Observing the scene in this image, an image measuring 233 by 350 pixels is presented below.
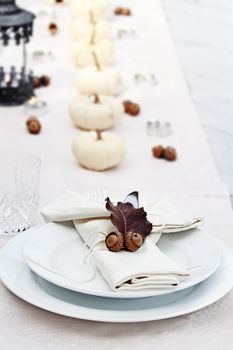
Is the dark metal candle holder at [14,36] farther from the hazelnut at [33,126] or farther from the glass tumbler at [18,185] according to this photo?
the glass tumbler at [18,185]

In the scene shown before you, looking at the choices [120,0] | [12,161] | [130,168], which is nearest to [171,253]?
[12,161]

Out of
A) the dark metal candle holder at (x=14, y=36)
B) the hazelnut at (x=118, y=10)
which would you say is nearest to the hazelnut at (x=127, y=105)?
the dark metal candle holder at (x=14, y=36)

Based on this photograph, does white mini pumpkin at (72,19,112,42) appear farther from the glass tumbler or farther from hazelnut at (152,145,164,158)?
the glass tumbler

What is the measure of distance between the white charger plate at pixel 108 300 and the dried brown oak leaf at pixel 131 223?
8 centimetres

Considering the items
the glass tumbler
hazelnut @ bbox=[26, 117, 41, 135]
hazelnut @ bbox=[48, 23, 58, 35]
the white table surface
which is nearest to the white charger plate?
the glass tumbler

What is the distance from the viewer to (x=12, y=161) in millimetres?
1188

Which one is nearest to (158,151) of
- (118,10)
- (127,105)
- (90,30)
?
(127,105)

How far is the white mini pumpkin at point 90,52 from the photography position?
2.27 meters

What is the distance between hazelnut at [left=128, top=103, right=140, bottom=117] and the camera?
1892 mm

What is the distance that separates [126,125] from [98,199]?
0.64 metres

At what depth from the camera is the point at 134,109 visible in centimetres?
190

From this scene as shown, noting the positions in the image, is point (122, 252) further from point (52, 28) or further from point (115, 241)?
point (52, 28)

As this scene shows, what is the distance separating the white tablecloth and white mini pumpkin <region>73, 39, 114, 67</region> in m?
0.04

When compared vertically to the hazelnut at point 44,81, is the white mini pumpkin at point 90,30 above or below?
below
